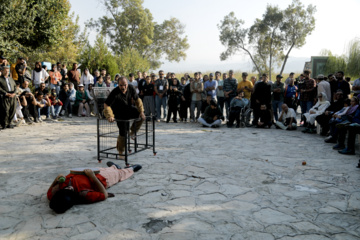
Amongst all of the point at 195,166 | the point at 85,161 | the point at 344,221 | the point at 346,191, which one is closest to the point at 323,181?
the point at 346,191

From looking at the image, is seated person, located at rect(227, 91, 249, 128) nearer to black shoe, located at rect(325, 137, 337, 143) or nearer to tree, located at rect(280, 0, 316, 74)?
black shoe, located at rect(325, 137, 337, 143)

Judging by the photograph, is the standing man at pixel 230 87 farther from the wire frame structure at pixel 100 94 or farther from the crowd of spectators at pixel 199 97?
the wire frame structure at pixel 100 94

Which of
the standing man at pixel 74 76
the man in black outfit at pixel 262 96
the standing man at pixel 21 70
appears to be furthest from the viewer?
the standing man at pixel 74 76

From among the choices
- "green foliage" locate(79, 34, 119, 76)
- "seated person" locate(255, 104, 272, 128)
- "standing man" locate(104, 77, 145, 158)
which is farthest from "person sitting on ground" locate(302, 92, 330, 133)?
"green foliage" locate(79, 34, 119, 76)

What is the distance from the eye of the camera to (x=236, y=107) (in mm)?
11773

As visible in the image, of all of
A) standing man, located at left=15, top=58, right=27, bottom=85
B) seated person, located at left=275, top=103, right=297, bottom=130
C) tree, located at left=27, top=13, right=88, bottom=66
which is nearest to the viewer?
seated person, located at left=275, top=103, right=297, bottom=130

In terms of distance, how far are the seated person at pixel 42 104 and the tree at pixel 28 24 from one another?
4478mm

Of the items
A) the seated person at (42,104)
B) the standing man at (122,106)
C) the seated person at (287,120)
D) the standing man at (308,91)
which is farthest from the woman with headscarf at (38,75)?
the standing man at (308,91)

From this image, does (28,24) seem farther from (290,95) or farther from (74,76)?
(290,95)

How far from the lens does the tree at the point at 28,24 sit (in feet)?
51.6

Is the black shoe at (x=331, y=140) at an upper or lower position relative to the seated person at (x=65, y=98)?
lower

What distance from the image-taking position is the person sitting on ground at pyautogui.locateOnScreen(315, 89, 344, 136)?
9.29 m

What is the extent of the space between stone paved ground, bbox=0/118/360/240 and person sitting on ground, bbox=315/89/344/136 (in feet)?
4.63

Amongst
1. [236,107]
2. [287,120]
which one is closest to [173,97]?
[236,107]
